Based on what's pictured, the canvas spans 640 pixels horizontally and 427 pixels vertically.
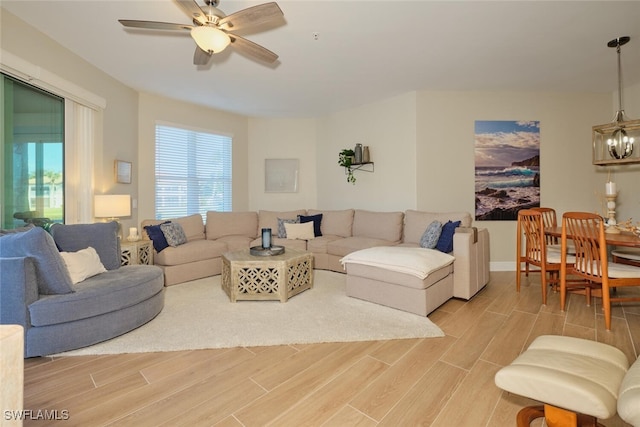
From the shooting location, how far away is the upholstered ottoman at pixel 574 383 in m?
1.19

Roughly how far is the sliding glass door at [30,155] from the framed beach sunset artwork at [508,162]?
5.50 m

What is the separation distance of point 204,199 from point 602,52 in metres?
5.94

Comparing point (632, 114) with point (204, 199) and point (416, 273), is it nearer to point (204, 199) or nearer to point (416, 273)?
point (416, 273)

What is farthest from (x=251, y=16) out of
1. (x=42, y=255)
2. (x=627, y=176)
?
(x=627, y=176)

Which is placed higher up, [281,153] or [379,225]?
[281,153]

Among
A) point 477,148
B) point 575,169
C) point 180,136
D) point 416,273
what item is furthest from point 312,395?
point 575,169

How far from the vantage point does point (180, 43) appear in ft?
10.0

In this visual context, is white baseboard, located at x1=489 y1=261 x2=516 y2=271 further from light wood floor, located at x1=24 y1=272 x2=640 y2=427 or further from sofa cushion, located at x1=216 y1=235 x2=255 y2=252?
sofa cushion, located at x1=216 y1=235 x2=255 y2=252

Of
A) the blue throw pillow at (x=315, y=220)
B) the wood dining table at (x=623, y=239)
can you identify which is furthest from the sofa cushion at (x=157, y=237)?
the wood dining table at (x=623, y=239)

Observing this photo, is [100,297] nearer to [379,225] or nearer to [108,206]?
[108,206]

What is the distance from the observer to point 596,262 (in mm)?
2730

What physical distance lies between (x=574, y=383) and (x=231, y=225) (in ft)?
15.6

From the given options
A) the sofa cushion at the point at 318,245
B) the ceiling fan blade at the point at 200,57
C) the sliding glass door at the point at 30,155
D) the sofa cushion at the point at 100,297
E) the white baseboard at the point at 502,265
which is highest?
the ceiling fan blade at the point at 200,57

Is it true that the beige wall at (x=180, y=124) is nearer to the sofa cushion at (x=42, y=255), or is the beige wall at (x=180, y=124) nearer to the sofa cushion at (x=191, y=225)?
the sofa cushion at (x=191, y=225)
